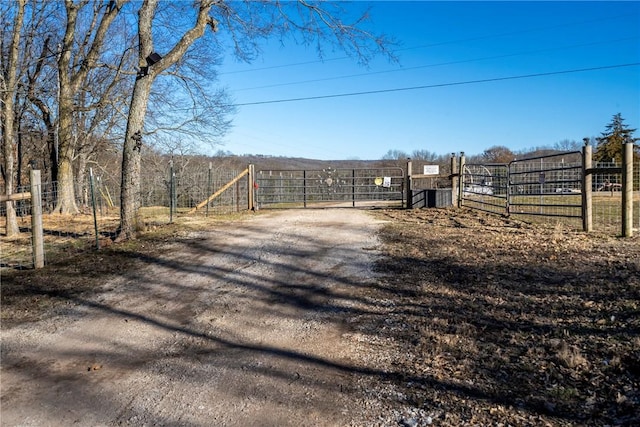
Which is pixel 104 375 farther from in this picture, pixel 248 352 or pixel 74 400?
pixel 248 352

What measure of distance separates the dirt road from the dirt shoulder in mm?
20

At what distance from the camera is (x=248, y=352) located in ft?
13.8

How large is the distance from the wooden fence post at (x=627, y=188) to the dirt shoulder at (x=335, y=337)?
0.34m

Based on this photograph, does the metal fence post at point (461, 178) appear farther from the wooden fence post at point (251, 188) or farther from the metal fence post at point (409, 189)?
the wooden fence post at point (251, 188)

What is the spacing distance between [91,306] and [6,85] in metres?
10.7

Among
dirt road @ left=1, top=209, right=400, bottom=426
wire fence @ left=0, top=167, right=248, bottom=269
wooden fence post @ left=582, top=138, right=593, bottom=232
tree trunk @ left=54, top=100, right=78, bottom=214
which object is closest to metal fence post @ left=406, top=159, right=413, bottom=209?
wire fence @ left=0, top=167, right=248, bottom=269

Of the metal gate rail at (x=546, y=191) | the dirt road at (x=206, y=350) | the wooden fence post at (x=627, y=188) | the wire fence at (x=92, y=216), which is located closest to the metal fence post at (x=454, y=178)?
the metal gate rail at (x=546, y=191)

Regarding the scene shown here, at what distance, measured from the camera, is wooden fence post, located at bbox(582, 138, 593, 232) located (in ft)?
27.9

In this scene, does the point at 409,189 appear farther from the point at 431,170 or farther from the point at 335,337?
the point at 335,337

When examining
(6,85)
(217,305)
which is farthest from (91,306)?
(6,85)

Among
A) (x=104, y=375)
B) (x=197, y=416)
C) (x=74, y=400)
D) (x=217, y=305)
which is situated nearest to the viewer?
(x=197, y=416)

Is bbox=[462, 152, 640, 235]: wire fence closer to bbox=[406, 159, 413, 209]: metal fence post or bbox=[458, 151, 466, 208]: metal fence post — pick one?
bbox=[458, 151, 466, 208]: metal fence post

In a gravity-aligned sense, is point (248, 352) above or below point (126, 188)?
below

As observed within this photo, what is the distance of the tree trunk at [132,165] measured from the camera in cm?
962
